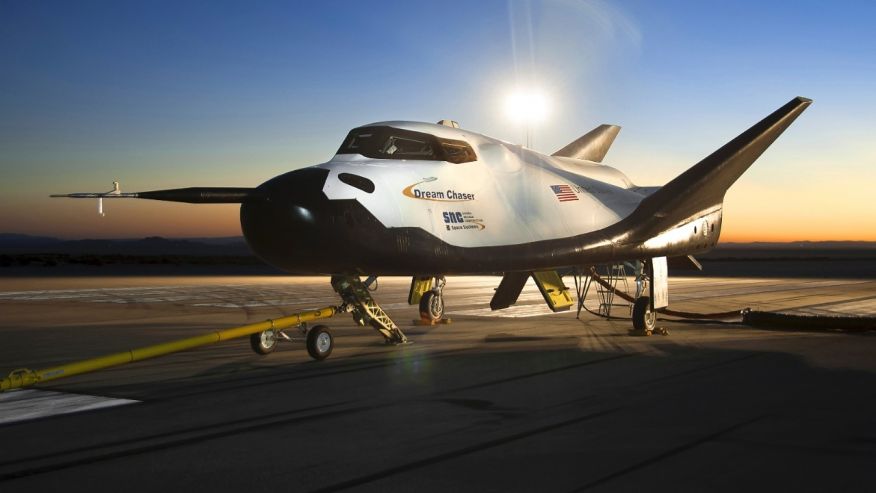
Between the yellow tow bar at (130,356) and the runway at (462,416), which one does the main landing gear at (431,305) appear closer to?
the runway at (462,416)

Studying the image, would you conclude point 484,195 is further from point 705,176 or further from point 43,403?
point 43,403

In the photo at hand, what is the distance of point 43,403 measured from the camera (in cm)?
930

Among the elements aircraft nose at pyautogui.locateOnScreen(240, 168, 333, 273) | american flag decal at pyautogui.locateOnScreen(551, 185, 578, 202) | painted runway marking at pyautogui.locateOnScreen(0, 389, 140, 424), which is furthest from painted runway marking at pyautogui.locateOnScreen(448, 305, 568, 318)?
painted runway marking at pyautogui.locateOnScreen(0, 389, 140, 424)

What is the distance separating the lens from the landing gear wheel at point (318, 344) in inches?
500

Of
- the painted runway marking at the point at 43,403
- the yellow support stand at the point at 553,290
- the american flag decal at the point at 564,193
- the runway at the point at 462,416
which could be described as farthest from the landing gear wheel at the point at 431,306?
the painted runway marking at the point at 43,403

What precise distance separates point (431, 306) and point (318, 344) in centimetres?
647

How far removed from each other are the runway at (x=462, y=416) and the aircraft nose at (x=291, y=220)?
1778mm

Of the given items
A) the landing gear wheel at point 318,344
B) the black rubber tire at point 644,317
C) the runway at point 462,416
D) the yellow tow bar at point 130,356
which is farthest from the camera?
the black rubber tire at point 644,317

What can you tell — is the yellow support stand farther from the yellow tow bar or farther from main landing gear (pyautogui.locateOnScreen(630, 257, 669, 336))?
the yellow tow bar

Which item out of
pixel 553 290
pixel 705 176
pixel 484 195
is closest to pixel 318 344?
pixel 484 195

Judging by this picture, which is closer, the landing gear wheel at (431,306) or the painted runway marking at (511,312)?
the landing gear wheel at (431,306)

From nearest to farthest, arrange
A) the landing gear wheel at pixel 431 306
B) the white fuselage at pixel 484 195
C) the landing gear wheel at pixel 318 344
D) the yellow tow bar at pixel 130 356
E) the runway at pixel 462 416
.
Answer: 1. the runway at pixel 462 416
2. the yellow tow bar at pixel 130 356
3. the white fuselage at pixel 484 195
4. the landing gear wheel at pixel 318 344
5. the landing gear wheel at pixel 431 306

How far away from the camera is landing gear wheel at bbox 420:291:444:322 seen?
18.9 meters

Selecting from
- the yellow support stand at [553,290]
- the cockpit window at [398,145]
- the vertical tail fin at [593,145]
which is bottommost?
the yellow support stand at [553,290]
